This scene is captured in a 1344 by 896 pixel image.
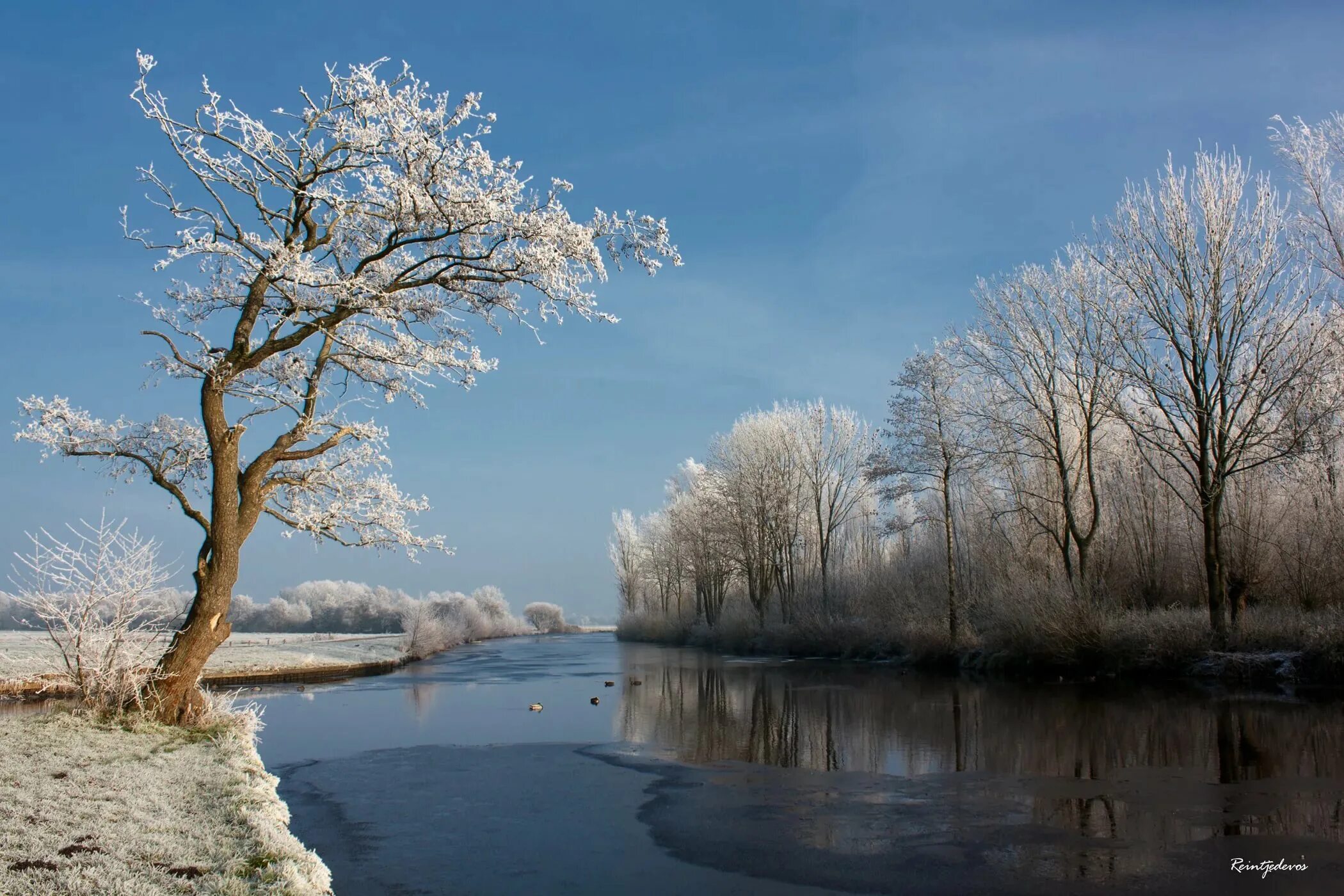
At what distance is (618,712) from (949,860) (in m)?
11.9

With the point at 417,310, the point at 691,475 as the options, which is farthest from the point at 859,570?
the point at 417,310

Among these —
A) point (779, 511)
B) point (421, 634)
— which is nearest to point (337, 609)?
point (421, 634)

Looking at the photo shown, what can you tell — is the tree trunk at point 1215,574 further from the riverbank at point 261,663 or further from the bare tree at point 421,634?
the bare tree at point 421,634

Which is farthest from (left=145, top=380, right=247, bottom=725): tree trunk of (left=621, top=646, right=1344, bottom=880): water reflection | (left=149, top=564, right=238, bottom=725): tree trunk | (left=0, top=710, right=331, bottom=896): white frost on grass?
(left=621, top=646, right=1344, bottom=880): water reflection

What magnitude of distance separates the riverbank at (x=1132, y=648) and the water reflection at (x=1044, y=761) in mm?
1676

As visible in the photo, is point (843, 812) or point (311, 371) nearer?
point (843, 812)

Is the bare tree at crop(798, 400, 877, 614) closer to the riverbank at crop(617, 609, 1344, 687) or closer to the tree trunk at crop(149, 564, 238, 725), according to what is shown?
the riverbank at crop(617, 609, 1344, 687)

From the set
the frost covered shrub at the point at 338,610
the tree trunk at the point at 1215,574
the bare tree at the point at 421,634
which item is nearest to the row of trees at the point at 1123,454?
the tree trunk at the point at 1215,574

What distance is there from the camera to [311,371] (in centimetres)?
1213

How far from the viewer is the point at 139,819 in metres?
6.08

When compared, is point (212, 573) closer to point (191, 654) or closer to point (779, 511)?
point (191, 654)

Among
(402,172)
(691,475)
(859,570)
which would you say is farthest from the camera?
(691,475)

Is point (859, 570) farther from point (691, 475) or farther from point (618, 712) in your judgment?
point (618, 712)

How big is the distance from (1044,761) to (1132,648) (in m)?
11.3
